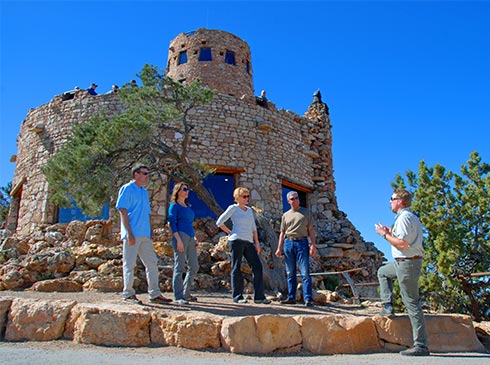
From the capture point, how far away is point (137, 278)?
7.54 metres

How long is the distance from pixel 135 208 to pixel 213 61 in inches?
642

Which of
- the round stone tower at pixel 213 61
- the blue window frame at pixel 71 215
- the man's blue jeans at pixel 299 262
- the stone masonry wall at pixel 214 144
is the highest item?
the round stone tower at pixel 213 61

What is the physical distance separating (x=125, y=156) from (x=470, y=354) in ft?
25.8

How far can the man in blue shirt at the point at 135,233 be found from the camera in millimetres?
5066

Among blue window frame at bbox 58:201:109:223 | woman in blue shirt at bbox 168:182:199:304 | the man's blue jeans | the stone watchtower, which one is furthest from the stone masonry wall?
the man's blue jeans

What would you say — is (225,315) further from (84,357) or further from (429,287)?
(429,287)

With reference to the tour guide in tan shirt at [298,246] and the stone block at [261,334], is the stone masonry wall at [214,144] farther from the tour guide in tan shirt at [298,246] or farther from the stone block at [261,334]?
the stone block at [261,334]

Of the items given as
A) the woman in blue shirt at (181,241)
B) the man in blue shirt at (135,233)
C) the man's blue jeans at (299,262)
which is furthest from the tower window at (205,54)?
the man in blue shirt at (135,233)

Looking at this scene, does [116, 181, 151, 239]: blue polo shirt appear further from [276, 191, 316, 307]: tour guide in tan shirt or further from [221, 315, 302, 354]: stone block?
[276, 191, 316, 307]: tour guide in tan shirt

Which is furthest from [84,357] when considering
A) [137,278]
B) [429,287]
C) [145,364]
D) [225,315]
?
[429,287]

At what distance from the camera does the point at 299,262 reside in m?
6.10

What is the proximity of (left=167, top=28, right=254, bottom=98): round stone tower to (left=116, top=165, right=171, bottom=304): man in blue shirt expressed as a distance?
15.1 metres

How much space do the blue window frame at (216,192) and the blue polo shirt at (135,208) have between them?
700cm

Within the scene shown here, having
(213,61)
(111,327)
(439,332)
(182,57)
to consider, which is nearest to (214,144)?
(213,61)
